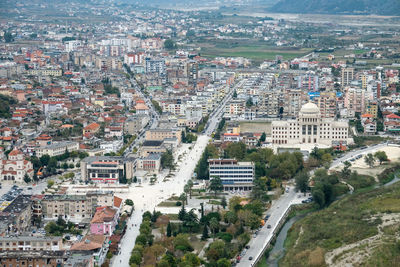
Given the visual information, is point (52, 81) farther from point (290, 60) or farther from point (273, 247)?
point (273, 247)

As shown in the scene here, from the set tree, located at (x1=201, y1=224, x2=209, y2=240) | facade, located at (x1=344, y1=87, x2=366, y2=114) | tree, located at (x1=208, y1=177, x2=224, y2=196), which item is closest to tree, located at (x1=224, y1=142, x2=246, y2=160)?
tree, located at (x1=208, y1=177, x2=224, y2=196)

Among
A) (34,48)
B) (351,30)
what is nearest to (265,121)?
(34,48)

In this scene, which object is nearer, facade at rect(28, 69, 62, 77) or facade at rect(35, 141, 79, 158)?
facade at rect(35, 141, 79, 158)

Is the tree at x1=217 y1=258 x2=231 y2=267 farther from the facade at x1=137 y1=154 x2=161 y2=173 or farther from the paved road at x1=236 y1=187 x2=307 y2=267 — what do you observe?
the facade at x1=137 y1=154 x2=161 y2=173

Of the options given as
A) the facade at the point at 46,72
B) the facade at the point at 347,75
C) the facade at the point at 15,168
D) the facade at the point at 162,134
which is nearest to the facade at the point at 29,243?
the facade at the point at 15,168

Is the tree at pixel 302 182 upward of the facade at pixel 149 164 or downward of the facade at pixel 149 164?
upward

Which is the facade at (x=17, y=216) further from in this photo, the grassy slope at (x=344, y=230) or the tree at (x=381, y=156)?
the tree at (x=381, y=156)
